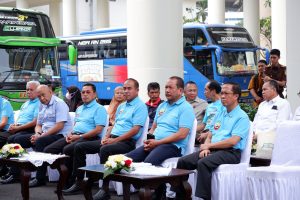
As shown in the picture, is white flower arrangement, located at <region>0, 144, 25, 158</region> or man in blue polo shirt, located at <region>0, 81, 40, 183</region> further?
man in blue polo shirt, located at <region>0, 81, 40, 183</region>

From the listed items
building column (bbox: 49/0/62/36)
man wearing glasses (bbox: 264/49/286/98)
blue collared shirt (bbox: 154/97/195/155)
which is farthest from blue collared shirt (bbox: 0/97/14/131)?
building column (bbox: 49/0/62/36)

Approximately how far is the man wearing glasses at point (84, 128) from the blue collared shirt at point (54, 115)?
29 centimetres

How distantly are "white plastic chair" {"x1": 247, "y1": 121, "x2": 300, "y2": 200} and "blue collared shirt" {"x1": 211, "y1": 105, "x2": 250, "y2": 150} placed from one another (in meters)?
0.40

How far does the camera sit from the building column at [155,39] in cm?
1224

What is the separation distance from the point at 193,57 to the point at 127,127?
12.3 m

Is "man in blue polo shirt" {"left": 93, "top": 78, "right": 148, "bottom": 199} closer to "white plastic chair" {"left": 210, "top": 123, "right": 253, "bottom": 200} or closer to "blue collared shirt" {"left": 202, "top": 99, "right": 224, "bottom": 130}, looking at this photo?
"blue collared shirt" {"left": 202, "top": 99, "right": 224, "bottom": 130}

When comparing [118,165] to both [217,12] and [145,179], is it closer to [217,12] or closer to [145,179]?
[145,179]

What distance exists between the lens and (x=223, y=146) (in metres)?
7.48

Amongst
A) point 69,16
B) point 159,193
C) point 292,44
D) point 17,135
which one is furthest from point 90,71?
point 159,193

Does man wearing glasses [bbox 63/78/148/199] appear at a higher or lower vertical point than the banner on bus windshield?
lower

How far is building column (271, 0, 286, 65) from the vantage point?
23645 millimetres

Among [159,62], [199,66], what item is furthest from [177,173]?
[199,66]

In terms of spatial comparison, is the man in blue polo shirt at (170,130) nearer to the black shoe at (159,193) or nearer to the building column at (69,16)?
the black shoe at (159,193)

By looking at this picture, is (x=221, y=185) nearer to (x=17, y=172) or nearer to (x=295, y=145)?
(x=295, y=145)
